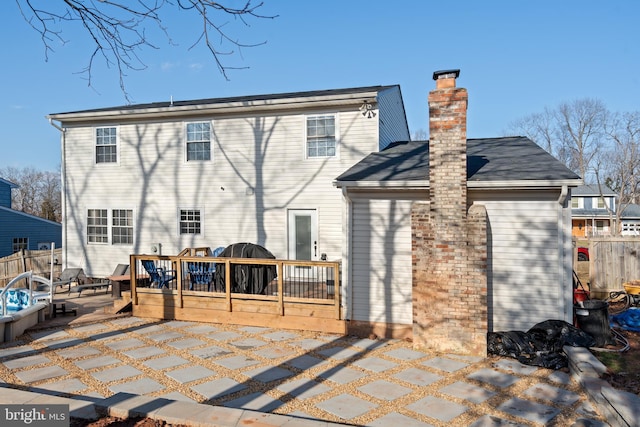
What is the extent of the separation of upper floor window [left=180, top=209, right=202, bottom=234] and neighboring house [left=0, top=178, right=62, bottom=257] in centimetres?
1424

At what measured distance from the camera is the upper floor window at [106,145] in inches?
529

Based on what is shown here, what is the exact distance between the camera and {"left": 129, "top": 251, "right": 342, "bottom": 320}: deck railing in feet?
25.6

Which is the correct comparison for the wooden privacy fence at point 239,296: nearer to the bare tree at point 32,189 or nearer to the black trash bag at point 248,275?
the black trash bag at point 248,275

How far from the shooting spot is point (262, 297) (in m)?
8.09

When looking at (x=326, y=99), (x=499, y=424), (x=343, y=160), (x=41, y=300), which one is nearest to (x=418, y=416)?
(x=499, y=424)

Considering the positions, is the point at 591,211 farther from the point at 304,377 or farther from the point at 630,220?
the point at 304,377

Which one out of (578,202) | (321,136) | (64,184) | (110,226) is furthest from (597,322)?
(578,202)

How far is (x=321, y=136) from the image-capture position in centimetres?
1142

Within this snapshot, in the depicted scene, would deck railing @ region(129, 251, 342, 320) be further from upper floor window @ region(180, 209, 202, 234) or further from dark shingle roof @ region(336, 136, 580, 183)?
upper floor window @ region(180, 209, 202, 234)

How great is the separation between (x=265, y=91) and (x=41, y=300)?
9283 millimetres

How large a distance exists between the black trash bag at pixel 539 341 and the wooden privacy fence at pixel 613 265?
5725 millimetres

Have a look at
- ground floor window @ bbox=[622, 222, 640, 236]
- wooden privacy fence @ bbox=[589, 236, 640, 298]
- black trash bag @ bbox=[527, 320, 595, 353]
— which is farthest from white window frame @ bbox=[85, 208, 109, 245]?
ground floor window @ bbox=[622, 222, 640, 236]

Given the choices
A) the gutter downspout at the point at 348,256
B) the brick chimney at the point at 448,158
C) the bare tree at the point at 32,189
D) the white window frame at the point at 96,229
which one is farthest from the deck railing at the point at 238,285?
the bare tree at the point at 32,189

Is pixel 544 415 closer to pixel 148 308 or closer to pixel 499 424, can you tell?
pixel 499 424
